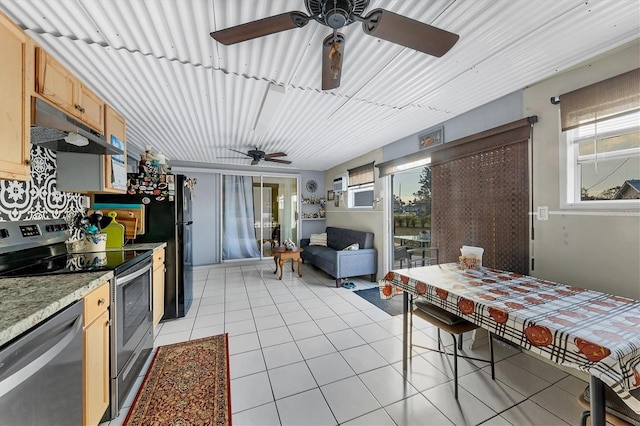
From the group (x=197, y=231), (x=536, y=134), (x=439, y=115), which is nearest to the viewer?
(x=536, y=134)

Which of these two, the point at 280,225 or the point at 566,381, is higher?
the point at 280,225

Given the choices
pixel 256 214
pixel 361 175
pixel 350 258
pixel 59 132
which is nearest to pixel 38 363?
pixel 59 132

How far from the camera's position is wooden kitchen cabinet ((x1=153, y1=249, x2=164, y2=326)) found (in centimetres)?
235

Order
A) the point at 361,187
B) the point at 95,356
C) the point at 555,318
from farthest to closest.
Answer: the point at 361,187, the point at 95,356, the point at 555,318

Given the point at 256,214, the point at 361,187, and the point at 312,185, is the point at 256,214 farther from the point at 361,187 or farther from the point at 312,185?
the point at 361,187

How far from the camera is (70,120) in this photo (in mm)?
1519

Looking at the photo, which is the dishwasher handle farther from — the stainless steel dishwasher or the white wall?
the white wall

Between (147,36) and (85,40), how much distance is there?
1.41ft

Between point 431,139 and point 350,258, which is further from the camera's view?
point 350,258

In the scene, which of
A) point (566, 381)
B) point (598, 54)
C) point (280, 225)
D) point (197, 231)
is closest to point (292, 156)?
point (280, 225)

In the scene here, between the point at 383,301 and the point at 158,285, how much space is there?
2787 mm

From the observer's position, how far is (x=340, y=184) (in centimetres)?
551

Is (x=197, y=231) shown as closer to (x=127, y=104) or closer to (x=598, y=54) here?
(x=127, y=104)

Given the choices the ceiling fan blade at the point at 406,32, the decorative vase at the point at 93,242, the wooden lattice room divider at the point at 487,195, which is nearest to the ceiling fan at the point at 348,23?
the ceiling fan blade at the point at 406,32
